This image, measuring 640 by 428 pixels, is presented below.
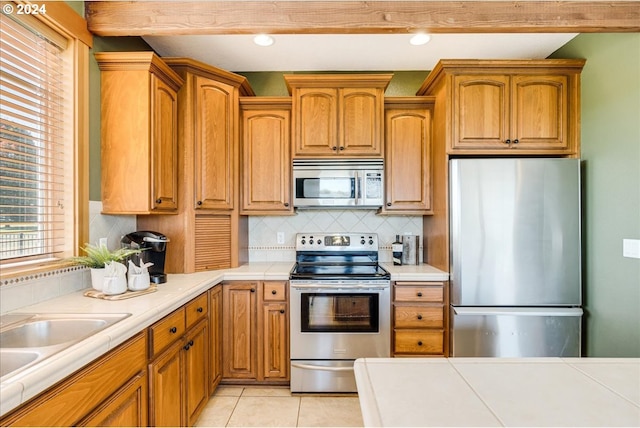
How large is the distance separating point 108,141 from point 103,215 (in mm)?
461

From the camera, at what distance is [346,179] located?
8.76 ft

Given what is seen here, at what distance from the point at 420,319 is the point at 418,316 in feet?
0.09

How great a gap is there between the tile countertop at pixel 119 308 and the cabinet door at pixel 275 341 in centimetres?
23

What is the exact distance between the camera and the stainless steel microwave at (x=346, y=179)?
8.74 ft

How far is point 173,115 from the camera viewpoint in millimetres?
2346

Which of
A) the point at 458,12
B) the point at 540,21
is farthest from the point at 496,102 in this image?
the point at 458,12

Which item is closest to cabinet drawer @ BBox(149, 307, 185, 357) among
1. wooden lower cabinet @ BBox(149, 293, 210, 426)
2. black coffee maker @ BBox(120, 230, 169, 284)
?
wooden lower cabinet @ BBox(149, 293, 210, 426)

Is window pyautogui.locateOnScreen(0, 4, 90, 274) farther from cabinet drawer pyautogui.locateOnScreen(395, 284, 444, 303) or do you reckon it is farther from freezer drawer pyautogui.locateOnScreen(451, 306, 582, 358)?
freezer drawer pyautogui.locateOnScreen(451, 306, 582, 358)

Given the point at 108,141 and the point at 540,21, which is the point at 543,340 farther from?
the point at 108,141

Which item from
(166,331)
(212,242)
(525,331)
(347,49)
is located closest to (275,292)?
(212,242)

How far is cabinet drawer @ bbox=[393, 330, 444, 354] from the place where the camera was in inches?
93.6

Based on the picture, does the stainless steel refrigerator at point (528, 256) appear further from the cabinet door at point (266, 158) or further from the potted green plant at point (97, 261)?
the potted green plant at point (97, 261)

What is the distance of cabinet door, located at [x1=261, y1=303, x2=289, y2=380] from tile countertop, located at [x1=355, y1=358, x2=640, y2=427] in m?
1.63

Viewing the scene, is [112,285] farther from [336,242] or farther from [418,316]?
[418,316]
